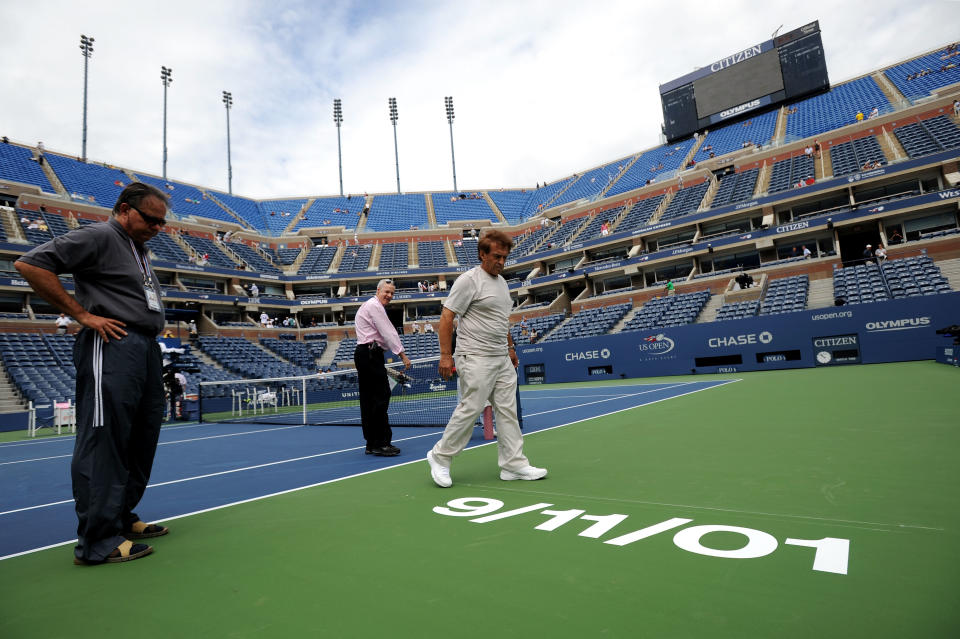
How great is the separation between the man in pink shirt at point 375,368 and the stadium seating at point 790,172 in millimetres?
31626

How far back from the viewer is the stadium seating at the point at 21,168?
3350 centimetres

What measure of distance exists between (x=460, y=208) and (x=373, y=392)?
48675 mm

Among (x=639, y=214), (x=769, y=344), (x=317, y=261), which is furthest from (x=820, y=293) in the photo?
(x=317, y=261)

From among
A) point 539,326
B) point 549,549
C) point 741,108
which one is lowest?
point 549,549

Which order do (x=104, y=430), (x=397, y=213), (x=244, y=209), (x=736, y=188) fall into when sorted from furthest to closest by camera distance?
(x=397, y=213) → (x=244, y=209) → (x=736, y=188) → (x=104, y=430)

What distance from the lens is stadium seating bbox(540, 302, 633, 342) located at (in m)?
29.0

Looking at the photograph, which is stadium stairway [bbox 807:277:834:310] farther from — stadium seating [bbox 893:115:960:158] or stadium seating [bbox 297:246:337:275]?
stadium seating [bbox 297:246:337:275]

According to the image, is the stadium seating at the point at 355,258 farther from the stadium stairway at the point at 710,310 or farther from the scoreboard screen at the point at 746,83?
the scoreboard screen at the point at 746,83

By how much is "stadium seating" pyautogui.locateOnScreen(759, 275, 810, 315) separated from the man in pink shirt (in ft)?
65.6

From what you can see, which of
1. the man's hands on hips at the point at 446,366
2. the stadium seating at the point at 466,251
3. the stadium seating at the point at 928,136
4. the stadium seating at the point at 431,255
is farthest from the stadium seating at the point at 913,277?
the stadium seating at the point at 431,255

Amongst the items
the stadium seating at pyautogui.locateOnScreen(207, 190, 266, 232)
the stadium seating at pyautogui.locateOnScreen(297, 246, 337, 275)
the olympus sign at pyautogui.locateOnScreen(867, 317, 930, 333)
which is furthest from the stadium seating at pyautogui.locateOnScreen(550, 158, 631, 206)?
the olympus sign at pyautogui.locateOnScreen(867, 317, 930, 333)

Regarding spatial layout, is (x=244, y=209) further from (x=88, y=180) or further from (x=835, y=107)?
(x=835, y=107)

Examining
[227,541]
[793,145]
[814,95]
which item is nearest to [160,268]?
[227,541]

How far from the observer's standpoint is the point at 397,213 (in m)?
51.6
